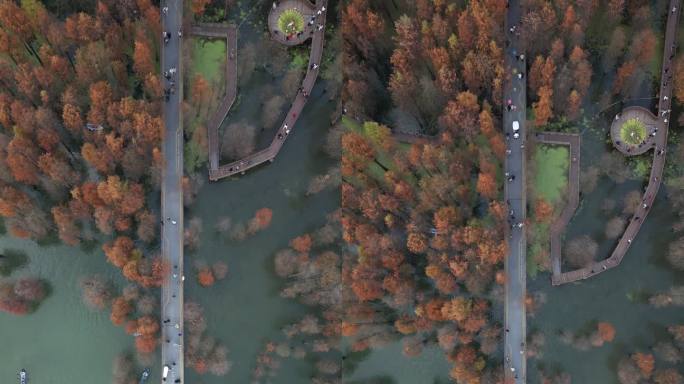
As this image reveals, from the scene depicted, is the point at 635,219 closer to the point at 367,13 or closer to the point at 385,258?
the point at 385,258

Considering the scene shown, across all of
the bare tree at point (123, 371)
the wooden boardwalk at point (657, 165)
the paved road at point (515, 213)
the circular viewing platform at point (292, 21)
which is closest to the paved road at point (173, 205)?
the bare tree at point (123, 371)

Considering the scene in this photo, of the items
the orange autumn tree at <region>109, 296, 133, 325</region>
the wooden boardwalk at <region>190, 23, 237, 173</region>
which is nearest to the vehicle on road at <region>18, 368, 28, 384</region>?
the orange autumn tree at <region>109, 296, 133, 325</region>

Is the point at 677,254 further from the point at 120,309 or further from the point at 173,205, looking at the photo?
the point at 120,309

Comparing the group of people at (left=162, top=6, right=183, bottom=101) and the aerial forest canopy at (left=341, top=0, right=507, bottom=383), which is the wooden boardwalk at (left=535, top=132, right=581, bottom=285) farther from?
the group of people at (left=162, top=6, right=183, bottom=101)

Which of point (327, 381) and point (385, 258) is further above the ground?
point (385, 258)

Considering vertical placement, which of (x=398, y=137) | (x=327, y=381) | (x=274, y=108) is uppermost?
(x=274, y=108)

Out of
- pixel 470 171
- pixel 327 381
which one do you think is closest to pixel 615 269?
pixel 470 171

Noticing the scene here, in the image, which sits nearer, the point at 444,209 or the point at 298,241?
the point at 444,209
